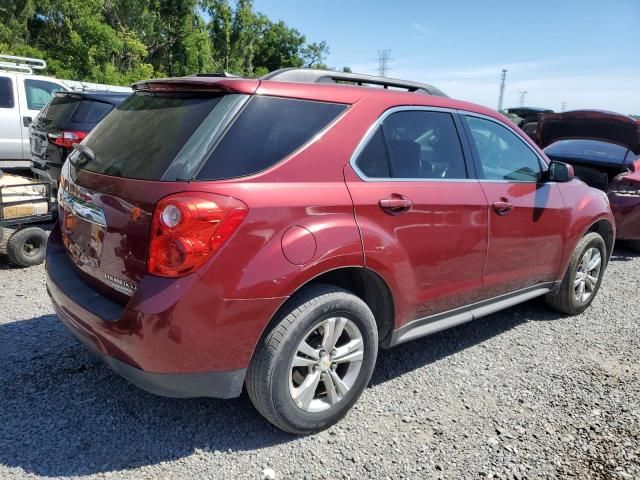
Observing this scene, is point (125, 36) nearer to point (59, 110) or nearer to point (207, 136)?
point (59, 110)

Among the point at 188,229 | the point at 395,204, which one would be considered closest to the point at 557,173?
the point at 395,204

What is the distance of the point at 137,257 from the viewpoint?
2.22 m

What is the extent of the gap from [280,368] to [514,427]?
1405 millimetres

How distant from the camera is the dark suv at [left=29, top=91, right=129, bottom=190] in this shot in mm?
6109

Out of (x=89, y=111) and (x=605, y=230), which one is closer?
(x=605, y=230)

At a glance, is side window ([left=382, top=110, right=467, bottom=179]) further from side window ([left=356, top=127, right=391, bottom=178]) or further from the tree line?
the tree line

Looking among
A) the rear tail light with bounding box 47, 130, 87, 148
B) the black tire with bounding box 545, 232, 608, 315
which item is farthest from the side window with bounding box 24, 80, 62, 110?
the black tire with bounding box 545, 232, 608, 315

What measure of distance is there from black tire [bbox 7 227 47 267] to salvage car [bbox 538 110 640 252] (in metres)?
6.44

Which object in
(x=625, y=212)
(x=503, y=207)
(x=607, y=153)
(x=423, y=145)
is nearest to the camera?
(x=423, y=145)

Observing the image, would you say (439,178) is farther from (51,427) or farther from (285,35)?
(285,35)

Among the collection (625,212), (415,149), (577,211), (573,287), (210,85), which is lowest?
(573,287)

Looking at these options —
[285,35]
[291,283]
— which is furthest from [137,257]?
[285,35]

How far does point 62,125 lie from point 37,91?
3743 millimetres

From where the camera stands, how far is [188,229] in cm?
211
